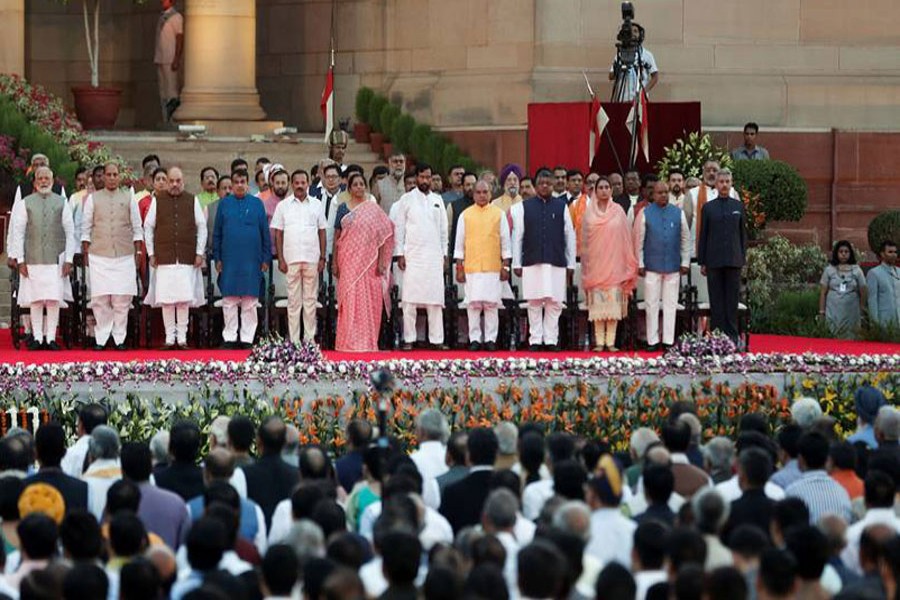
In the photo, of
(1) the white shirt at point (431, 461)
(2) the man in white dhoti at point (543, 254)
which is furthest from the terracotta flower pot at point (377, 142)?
(1) the white shirt at point (431, 461)

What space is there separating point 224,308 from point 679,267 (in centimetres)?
444

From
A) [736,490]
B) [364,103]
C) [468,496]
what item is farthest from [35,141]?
[736,490]

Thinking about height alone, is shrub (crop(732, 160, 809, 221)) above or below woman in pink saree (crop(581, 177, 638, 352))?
above

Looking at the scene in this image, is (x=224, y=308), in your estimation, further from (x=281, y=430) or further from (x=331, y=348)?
(x=281, y=430)

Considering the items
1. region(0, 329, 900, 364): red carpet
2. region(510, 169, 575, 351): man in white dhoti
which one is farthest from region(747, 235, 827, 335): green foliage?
region(510, 169, 575, 351): man in white dhoti

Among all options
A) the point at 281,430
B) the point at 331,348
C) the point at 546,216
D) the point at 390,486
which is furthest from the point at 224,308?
the point at 390,486

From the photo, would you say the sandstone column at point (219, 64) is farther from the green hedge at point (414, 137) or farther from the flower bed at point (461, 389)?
the flower bed at point (461, 389)

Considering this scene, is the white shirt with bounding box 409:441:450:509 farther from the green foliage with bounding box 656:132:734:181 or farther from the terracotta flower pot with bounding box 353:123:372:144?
the terracotta flower pot with bounding box 353:123:372:144

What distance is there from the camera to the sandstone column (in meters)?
29.0

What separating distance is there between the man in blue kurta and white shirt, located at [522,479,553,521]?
9.89 m

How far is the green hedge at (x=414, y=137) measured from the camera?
27.2 meters

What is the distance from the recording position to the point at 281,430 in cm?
1168

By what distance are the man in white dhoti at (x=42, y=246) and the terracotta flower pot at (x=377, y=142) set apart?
844 centimetres

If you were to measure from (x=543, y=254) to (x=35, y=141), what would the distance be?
737 cm
